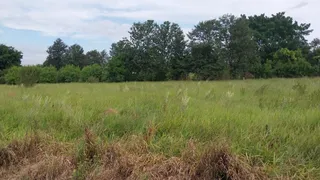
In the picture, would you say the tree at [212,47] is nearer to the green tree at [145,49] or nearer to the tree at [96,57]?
the green tree at [145,49]

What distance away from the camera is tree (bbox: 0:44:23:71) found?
61131mm

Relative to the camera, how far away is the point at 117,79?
49.3 meters

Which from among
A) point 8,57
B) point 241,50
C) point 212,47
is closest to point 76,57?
point 8,57

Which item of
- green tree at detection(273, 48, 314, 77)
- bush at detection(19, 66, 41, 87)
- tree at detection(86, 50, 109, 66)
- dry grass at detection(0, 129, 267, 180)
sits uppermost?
tree at detection(86, 50, 109, 66)

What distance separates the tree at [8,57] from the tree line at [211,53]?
192 millimetres

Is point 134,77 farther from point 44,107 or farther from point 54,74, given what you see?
point 44,107

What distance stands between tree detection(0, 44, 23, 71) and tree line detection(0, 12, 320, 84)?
0.63 ft

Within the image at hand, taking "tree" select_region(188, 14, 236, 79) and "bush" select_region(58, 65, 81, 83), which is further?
"bush" select_region(58, 65, 81, 83)

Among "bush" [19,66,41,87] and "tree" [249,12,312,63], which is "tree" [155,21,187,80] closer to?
"tree" [249,12,312,63]

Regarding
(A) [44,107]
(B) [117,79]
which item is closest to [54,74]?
(B) [117,79]

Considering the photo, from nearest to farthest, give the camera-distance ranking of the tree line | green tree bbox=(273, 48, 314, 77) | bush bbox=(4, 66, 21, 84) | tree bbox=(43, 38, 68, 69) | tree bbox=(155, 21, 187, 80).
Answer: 1. bush bbox=(4, 66, 21, 84)
2. green tree bbox=(273, 48, 314, 77)
3. the tree line
4. tree bbox=(155, 21, 187, 80)
5. tree bbox=(43, 38, 68, 69)

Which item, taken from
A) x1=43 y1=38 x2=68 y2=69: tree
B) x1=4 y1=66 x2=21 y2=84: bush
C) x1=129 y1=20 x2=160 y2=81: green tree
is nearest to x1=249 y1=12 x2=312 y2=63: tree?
x1=129 y1=20 x2=160 y2=81: green tree

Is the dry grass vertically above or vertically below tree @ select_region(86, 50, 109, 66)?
below

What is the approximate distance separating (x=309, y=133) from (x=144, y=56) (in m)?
48.5
